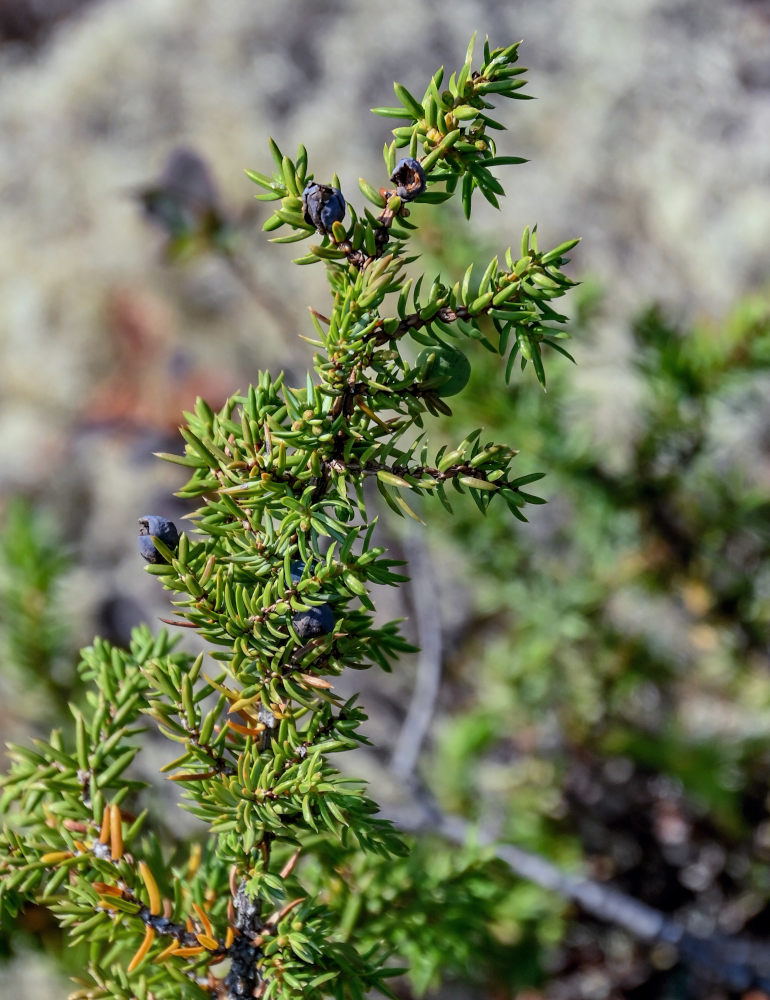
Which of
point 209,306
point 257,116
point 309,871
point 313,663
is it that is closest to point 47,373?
point 209,306

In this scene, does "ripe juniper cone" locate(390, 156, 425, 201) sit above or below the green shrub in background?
above

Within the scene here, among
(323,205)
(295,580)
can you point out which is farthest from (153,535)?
(323,205)

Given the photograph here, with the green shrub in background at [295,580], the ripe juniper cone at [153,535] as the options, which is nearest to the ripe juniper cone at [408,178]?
the green shrub in background at [295,580]

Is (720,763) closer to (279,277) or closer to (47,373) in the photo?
(279,277)

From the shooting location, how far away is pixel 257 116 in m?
2.94

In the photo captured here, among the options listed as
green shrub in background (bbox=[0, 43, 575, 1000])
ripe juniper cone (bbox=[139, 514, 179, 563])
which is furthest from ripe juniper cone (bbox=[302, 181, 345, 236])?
ripe juniper cone (bbox=[139, 514, 179, 563])

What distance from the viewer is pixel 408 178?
608 millimetres

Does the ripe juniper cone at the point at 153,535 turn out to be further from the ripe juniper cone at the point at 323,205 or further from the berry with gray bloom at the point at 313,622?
the ripe juniper cone at the point at 323,205

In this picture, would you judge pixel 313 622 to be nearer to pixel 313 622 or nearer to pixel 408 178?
pixel 313 622

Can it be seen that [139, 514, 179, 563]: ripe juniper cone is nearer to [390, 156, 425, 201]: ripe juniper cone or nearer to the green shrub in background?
the green shrub in background

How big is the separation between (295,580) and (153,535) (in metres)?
0.11

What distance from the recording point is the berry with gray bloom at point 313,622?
626 millimetres

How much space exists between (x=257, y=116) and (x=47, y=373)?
1123 millimetres

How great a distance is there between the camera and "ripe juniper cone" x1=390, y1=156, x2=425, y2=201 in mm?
600
